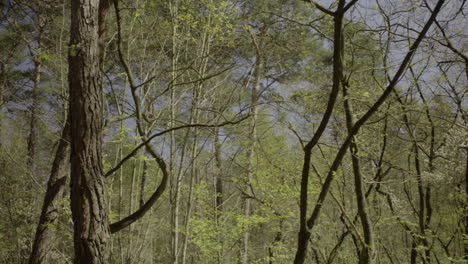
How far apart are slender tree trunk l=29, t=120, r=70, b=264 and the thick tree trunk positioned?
Result: 79.1 inches

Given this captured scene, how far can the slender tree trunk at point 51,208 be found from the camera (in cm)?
379

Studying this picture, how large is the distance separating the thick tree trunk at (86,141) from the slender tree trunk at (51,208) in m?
2.01

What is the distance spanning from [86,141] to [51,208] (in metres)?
2.46

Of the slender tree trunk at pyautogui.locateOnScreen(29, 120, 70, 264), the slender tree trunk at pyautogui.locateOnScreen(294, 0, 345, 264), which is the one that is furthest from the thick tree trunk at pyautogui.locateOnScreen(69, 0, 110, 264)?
the slender tree trunk at pyautogui.locateOnScreen(29, 120, 70, 264)

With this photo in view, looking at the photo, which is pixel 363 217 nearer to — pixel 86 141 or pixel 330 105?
pixel 330 105

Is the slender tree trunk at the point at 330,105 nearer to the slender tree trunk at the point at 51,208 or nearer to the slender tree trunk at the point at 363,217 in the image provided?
the slender tree trunk at the point at 363,217

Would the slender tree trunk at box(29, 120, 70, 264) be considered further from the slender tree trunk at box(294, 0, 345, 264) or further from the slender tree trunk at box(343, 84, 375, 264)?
the slender tree trunk at box(343, 84, 375, 264)

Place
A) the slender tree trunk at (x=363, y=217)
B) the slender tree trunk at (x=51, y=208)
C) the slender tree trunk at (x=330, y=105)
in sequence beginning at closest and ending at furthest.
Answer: the slender tree trunk at (x=330, y=105) → the slender tree trunk at (x=363, y=217) → the slender tree trunk at (x=51, y=208)

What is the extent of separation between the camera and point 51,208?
384 cm

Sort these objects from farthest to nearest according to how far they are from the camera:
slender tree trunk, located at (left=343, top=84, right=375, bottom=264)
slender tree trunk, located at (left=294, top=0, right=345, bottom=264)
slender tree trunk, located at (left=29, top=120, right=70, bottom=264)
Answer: slender tree trunk, located at (left=29, top=120, right=70, bottom=264)
slender tree trunk, located at (left=343, top=84, right=375, bottom=264)
slender tree trunk, located at (left=294, top=0, right=345, bottom=264)

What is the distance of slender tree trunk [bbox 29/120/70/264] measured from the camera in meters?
3.79

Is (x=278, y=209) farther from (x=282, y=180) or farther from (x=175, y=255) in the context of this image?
(x=175, y=255)

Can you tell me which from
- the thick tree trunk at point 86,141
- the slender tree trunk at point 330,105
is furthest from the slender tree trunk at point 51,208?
the slender tree trunk at point 330,105

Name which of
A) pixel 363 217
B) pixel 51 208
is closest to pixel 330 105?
pixel 363 217
